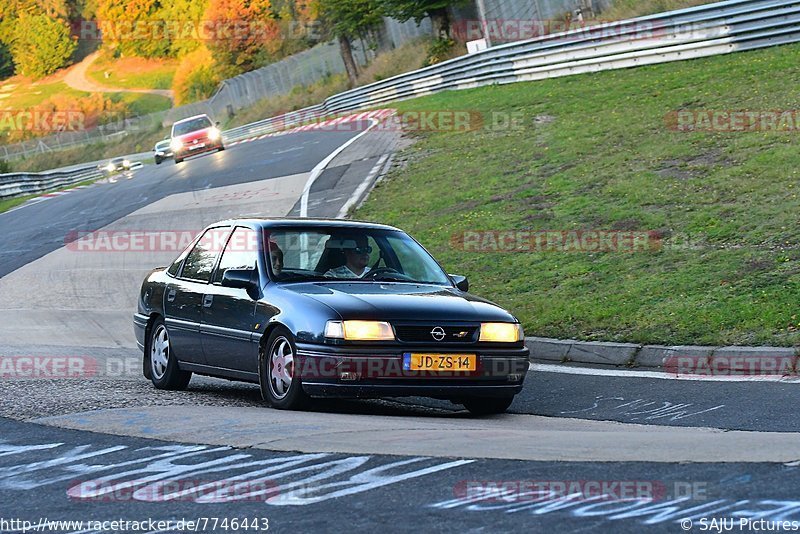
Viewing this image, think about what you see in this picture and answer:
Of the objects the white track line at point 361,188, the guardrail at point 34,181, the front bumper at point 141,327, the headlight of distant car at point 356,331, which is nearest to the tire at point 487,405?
the headlight of distant car at point 356,331

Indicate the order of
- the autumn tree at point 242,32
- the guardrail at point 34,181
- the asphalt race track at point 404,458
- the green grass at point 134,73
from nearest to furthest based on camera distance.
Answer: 1. the asphalt race track at point 404,458
2. the guardrail at point 34,181
3. the autumn tree at point 242,32
4. the green grass at point 134,73

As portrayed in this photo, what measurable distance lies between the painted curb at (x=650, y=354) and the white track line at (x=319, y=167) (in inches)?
379

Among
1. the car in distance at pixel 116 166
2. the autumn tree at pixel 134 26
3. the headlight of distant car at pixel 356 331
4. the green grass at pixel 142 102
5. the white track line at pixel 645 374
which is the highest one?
the autumn tree at pixel 134 26

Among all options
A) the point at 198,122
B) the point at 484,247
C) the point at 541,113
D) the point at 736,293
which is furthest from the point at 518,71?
the point at 736,293

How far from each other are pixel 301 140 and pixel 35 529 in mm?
32496

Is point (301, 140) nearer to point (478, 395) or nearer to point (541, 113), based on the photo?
point (541, 113)

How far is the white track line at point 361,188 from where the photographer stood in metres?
20.5

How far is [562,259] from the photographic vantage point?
582 inches

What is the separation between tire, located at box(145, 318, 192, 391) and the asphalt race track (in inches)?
6.9

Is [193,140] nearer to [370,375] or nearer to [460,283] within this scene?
[460,283]

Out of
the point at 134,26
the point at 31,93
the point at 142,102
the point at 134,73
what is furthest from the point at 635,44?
the point at 31,93

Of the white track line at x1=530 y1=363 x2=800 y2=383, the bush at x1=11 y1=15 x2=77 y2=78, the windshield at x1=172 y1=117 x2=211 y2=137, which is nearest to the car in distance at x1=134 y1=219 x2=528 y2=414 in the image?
the white track line at x1=530 y1=363 x2=800 y2=383

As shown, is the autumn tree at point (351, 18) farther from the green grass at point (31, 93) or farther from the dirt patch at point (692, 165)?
the green grass at point (31, 93)

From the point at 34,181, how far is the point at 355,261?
119ft
